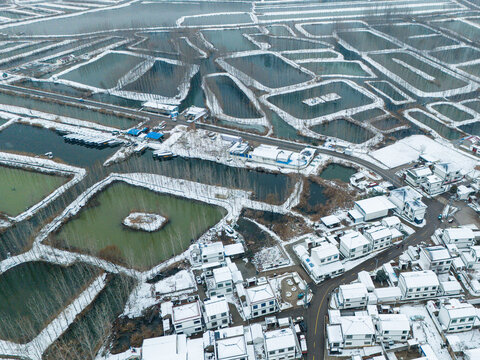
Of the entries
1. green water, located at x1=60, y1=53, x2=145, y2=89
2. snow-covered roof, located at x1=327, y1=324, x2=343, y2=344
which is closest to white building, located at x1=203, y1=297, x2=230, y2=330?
snow-covered roof, located at x1=327, y1=324, x2=343, y2=344

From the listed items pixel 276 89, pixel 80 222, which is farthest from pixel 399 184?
pixel 80 222

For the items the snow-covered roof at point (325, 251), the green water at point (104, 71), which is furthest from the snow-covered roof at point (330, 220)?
the green water at point (104, 71)

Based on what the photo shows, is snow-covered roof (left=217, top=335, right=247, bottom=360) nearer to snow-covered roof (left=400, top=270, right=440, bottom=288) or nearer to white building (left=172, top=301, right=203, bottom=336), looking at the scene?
white building (left=172, top=301, right=203, bottom=336)

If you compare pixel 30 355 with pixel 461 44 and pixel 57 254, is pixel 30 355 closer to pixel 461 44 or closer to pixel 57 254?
pixel 57 254

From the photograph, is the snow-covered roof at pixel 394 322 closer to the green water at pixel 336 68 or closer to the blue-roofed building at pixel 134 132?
the blue-roofed building at pixel 134 132

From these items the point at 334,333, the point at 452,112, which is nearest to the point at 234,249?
the point at 334,333

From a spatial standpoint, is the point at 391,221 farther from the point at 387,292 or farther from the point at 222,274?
the point at 222,274
